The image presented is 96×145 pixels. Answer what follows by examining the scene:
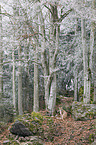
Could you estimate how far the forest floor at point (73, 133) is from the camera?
4.75 metres

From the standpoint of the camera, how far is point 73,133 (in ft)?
17.3

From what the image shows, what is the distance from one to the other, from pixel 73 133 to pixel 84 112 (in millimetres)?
1373

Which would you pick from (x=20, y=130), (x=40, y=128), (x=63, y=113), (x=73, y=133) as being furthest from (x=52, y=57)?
(x=20, y=130)

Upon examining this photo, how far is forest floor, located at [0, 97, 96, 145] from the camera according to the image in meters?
4.75

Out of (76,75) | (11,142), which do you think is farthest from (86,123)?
(76,75)

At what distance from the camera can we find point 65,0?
21.1 feet

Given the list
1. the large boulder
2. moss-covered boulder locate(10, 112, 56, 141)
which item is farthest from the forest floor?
the large boulder

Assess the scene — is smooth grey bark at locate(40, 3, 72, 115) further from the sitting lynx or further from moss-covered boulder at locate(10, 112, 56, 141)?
moss-covered boulder at locate(10, 112, 56, 141)

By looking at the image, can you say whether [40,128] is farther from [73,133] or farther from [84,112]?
[84,112]

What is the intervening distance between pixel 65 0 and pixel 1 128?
5765 millimetres

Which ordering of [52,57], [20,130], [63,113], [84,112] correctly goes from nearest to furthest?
[20,130]
[84,112]
[63,113]
[52,57]

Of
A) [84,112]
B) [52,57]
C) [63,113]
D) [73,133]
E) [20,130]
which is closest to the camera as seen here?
[20,130]

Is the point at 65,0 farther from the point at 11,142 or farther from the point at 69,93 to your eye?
the point at 69,93

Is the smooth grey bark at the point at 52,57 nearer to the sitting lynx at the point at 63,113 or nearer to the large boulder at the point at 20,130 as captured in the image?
the sitting lynx at the point at 63,113
